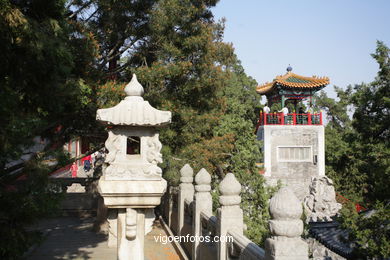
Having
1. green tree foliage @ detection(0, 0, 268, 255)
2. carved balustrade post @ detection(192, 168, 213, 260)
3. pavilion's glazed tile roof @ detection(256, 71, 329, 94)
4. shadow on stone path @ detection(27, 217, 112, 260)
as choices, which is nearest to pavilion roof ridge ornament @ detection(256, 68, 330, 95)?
pavilion's glazed tile roof @ detection(256, 71, 329, 94)

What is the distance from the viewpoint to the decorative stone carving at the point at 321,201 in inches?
669

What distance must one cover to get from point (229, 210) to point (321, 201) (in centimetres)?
1420

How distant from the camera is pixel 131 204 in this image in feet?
12.8

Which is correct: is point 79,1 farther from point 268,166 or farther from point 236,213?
point 268,166

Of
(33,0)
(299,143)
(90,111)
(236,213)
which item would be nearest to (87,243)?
(90,111)

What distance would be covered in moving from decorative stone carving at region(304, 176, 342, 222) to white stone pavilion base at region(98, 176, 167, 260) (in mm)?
14027

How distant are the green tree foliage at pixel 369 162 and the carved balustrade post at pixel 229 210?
176 centimetres

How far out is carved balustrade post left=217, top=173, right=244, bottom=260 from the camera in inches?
180

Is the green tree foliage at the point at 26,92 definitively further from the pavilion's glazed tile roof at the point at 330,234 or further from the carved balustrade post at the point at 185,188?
the pavilion's glazed tile roof at the point at 330,234

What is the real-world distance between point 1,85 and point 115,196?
66.4 inches

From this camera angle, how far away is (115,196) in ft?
12.6

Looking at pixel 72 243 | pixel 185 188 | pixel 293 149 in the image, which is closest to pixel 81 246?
pixel 72 243

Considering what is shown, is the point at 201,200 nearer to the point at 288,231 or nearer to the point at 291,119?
the point at 288,231

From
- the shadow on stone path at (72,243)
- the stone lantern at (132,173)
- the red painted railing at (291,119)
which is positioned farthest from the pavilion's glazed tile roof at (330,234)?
the red painted railing at (291,119)
